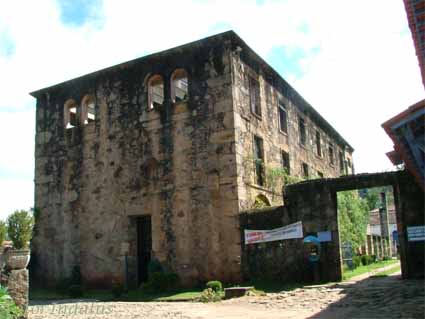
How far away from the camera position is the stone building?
16.8 meters

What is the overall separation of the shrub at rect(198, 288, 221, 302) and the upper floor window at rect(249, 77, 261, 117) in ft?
22.8

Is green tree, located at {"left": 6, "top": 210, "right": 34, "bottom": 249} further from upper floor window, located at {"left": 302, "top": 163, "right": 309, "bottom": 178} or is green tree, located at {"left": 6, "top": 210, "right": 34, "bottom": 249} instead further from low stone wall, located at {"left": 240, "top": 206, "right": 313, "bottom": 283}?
upper floor window, located at {"left": 302, "top": 163, "right": 309, "bottom": 178}

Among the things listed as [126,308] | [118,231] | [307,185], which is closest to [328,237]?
[307,185]

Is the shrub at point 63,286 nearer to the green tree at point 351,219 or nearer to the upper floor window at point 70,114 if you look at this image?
the upper floor window at point 70,114

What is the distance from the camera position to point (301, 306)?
11.0 m

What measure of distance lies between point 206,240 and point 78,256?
557cm

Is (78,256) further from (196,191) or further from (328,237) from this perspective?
(328,237)

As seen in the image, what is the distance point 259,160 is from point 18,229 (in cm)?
886

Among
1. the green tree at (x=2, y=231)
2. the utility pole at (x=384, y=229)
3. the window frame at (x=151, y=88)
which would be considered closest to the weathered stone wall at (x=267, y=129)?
the window frame at (x=151, y=88)

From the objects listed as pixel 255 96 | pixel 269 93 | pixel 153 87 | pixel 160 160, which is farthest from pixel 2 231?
pixel 269 93

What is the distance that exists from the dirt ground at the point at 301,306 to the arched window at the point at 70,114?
8.51 m

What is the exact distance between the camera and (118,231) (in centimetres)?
1853

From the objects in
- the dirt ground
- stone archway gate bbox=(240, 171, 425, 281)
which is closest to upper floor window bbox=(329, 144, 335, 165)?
stone archway gate bbox=(240, 171, 425, 281)

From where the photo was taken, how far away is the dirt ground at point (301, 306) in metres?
9.65
